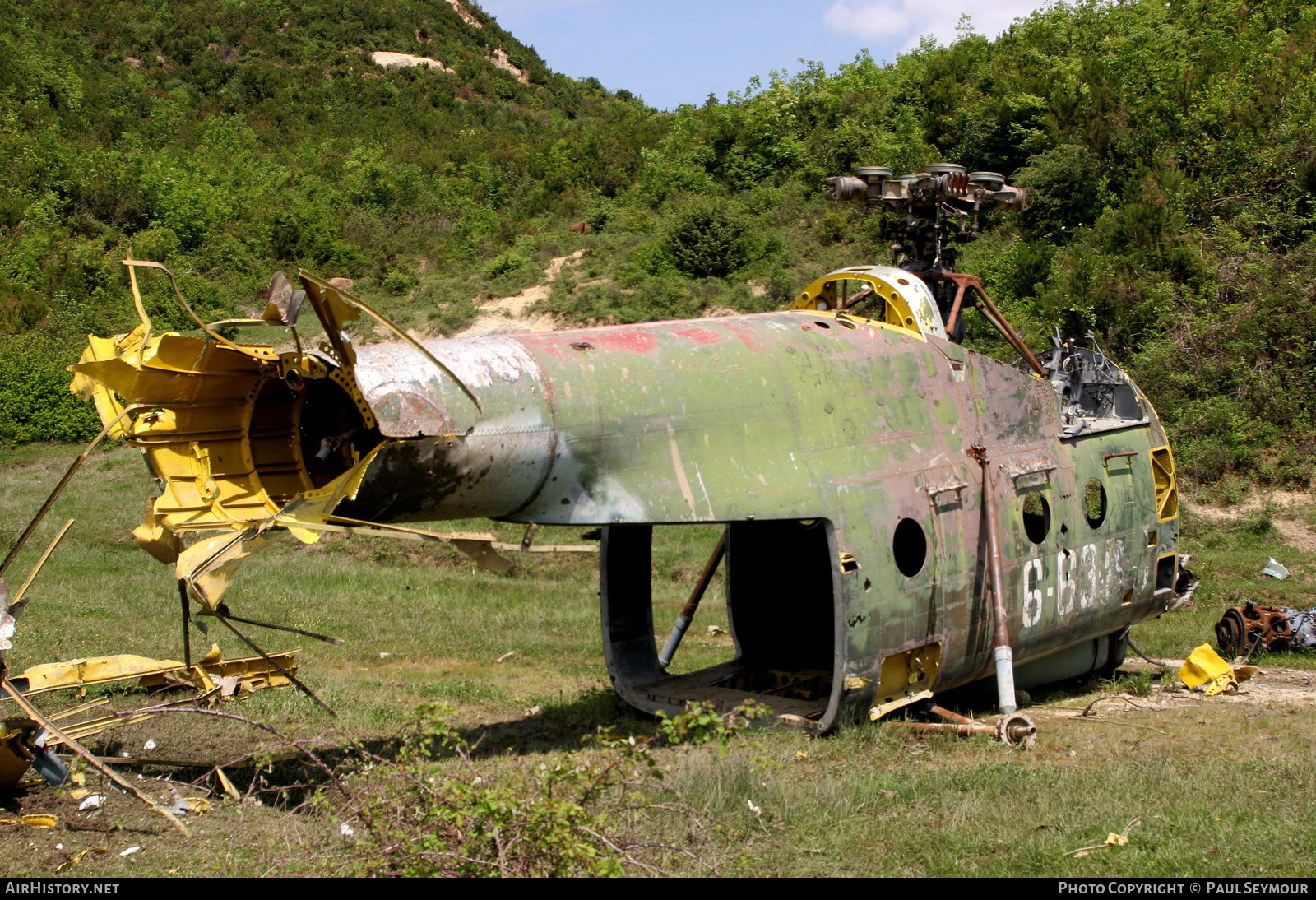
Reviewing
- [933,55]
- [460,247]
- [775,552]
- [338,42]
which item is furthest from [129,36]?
[775,552]

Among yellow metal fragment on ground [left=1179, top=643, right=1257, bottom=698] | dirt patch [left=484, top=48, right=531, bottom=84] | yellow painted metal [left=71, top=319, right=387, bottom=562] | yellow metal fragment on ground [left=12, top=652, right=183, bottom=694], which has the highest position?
dirt patch [left=484, top=48, right=531, bottom=84]

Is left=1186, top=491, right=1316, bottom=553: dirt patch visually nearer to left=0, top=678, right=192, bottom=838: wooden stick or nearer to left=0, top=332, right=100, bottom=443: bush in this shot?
left=0, top=678, right=192, bottom=838: wooden stick

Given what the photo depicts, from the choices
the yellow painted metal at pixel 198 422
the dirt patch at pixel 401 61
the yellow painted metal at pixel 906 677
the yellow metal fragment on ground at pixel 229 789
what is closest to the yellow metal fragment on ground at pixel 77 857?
the yellow metal fragment on ground at pixel 229 789

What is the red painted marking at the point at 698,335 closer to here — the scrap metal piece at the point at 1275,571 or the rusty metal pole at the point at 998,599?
the rusty metal pole at the point at 998,599

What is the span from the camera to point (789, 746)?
9414 millimetres

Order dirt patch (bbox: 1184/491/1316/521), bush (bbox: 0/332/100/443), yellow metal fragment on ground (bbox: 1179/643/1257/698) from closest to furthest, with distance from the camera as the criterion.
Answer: yellow metal fragment on ground (bbox: 1179/643/1257/698), dirt patch (bbox: 1184/491/1316/521), bush (bbox: 0/332/100/443)

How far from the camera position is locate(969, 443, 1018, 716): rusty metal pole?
990 cm

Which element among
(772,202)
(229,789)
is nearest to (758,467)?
(229,789)

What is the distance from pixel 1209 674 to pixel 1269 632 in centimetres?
261

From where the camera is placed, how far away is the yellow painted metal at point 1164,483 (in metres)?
12.9

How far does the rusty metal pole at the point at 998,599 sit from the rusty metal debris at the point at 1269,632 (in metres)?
5.78

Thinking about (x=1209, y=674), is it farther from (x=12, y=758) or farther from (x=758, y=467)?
(x=12, y=758)

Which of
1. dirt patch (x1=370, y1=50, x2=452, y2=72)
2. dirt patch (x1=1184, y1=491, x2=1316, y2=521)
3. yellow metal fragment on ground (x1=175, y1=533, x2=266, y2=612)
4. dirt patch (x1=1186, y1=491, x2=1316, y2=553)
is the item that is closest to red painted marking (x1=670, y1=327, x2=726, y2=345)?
yellow metal fragment on ground (x1=175, y1=533, x2=266, y2=612)

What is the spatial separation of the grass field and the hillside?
28.6ft
